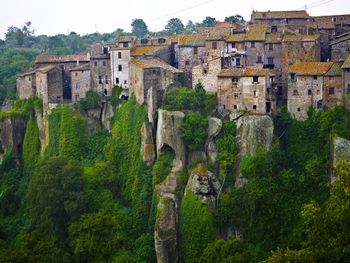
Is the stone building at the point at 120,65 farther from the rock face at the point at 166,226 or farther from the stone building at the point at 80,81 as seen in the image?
the rock face at the point at 166,226

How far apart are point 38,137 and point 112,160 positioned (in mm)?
11309

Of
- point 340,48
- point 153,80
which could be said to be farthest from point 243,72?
point 340,48

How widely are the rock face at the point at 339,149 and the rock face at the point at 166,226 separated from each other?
43.1 feet

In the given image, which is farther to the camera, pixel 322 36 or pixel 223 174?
pixel 322 36

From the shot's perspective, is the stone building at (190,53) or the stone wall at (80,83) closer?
the stone building at (190,53)

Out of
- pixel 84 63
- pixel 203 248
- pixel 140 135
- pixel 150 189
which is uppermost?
pixel 84 63

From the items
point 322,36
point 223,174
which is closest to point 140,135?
point 223,174

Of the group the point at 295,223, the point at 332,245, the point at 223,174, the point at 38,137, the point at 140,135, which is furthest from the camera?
the point at 38,137

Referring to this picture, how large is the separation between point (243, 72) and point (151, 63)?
9059 millimetres

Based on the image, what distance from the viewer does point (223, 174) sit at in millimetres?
56250

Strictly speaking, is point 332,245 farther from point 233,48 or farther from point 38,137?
point 38,137

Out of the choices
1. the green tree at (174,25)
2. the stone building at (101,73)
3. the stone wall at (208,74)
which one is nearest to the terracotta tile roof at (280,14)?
the stone wall at (208,74)

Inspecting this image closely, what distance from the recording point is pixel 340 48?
6197 centimetres

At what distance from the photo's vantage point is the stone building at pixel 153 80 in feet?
198
